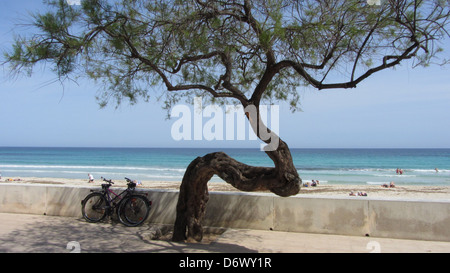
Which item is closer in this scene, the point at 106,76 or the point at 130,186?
the point at 106,76

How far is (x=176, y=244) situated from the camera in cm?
465

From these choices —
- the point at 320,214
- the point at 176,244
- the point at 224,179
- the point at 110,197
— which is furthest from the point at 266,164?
the point at 224,179

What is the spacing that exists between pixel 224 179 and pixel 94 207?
2.92 m

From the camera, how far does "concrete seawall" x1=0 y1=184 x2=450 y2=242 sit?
4742 millimetres

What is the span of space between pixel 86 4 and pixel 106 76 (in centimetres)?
112

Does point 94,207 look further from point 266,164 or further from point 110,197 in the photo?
point 266,164

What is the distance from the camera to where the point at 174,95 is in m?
5.72

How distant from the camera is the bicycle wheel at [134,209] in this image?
581 cm

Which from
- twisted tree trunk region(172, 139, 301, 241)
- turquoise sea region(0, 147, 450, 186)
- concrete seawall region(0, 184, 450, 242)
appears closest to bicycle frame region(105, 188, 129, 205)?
concrete seawall region(0, 184, 450, 242)

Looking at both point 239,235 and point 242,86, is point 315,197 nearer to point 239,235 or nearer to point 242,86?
point 239,235

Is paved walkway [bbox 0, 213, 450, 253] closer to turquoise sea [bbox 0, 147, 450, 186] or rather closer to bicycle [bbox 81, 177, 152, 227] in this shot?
bicycle [bbox 81, 177, 152, 227]

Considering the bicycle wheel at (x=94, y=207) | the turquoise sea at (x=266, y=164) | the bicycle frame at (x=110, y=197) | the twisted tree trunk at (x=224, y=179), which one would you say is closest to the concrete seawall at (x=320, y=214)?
the bicycle wheel at (x=94, y=207)
